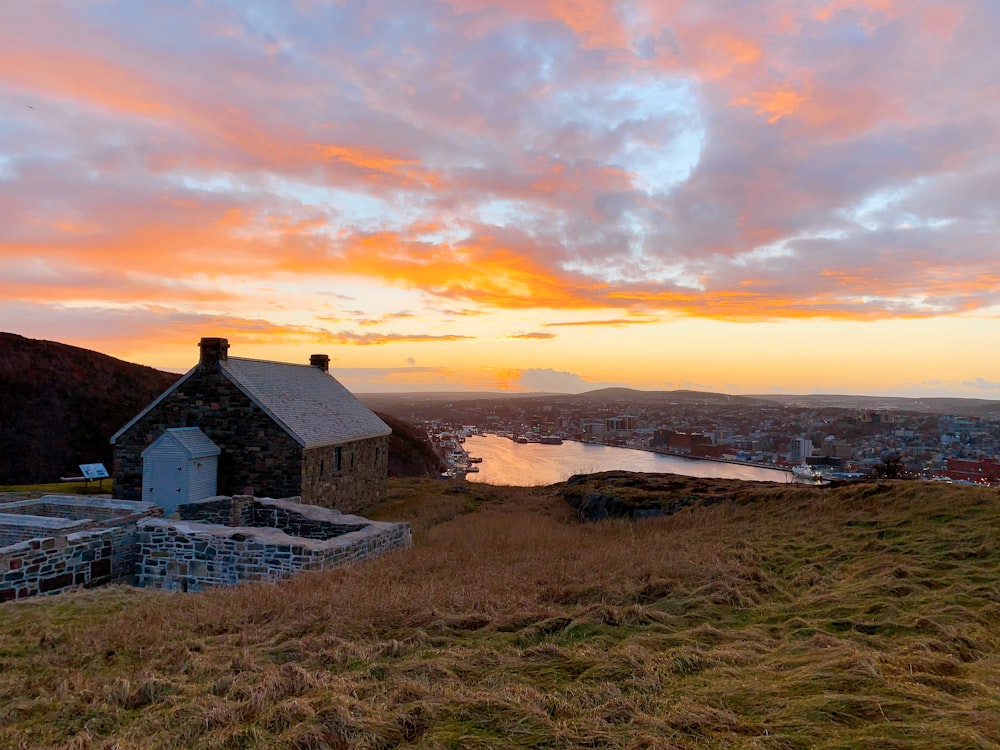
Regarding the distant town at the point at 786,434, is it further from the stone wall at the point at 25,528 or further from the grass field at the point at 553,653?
the stone wall at the point at 25,528

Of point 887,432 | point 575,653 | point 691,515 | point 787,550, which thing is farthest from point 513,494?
point 887,432

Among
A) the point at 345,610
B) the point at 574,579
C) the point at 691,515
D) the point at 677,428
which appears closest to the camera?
the point at 345,610

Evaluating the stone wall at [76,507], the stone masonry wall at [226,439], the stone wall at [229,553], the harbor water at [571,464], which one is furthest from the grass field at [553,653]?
the harbor water at [571,464]

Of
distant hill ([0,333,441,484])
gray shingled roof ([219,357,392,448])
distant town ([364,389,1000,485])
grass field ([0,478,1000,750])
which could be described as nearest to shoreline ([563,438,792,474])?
distant town ([364,389,1000,485])

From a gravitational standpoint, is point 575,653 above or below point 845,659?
below

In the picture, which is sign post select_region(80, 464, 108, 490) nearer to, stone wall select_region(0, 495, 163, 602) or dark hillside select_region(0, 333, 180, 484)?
stone wall select_region(0, 495, 163, 602)

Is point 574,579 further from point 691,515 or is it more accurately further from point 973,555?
point 691,515

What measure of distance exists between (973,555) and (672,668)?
784 cm

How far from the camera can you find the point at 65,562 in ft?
39.7

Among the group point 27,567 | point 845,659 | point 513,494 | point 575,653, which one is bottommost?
point 513,494

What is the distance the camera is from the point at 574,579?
969 centimetres

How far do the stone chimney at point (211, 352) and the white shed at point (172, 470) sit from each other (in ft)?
8.95

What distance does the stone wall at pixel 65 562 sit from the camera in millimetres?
11102

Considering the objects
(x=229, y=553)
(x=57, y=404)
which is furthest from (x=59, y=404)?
(x=229, y=553)
